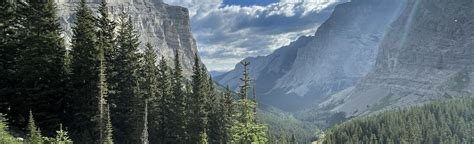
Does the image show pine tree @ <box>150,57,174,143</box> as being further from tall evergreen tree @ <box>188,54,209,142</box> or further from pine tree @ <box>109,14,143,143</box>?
pine tree @ <box>109,14,143,143</box>

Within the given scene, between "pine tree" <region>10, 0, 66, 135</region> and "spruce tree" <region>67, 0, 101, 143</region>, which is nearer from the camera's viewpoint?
"pine tree" <region>10, 0, 66, 135</region>

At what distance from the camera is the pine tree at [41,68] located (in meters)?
46.3

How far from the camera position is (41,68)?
47469 millimetres

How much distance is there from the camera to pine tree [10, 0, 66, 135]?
46344mm

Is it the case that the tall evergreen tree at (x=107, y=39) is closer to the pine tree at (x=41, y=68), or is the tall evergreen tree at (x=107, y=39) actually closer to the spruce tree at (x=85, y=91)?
the spruce tree at (x=85, y=91)

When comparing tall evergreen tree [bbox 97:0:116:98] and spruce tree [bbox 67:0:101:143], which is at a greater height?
tall evergreen tree [bbox 97:0:116:98]

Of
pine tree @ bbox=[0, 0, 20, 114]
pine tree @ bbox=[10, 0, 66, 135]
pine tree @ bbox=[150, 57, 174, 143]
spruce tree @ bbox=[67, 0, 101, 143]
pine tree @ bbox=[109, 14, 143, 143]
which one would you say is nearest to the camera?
pine tree @ bbox=[0, 0, 20, 114]

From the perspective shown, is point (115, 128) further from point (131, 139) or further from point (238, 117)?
point (238, 117)

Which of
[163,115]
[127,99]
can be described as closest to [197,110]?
[163,115]

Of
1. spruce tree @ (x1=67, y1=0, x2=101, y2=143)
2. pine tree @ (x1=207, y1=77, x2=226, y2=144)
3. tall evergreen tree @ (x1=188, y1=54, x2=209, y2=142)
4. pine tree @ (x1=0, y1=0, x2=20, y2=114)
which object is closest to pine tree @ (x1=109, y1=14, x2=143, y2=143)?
spruce tree @ (x1=67, y1=0, x2=101, y2=143)

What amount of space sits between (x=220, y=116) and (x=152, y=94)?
2620 cm

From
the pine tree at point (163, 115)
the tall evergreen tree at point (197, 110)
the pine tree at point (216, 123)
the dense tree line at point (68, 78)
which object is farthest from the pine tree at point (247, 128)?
the pine tree at point (216, 123)

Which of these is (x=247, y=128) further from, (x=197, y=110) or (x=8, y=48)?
(x=197, y=110)

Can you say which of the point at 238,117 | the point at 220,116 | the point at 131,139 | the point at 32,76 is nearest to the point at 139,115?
the point at 131,139
